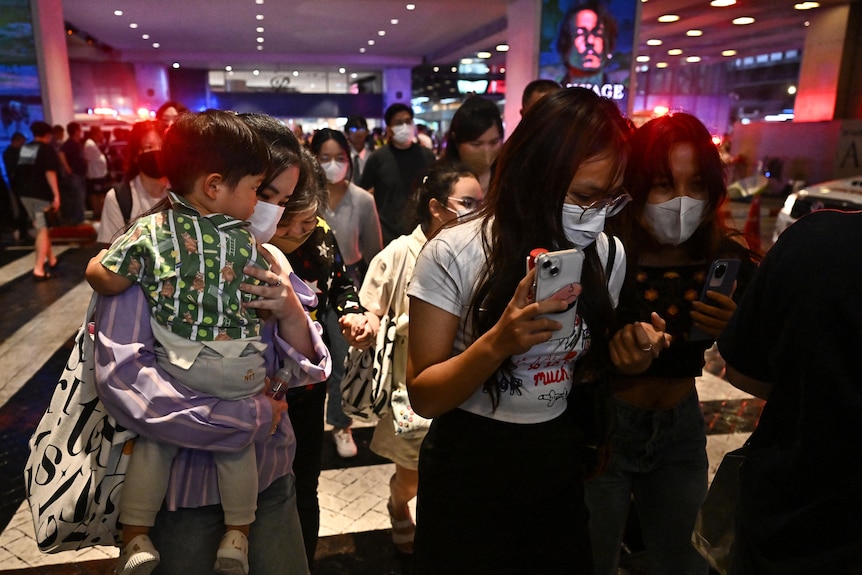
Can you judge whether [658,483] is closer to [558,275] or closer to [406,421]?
[406,421]

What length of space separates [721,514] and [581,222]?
0.75 meters

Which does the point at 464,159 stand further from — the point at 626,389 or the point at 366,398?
the point at 626,389

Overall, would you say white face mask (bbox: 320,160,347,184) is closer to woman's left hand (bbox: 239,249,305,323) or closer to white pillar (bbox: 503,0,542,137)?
woman's left hand (bbox: 239,249,305,323)

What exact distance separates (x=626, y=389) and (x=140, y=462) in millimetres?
1314

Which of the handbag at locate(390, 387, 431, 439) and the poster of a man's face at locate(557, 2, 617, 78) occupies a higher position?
the poster of a man's face at locate(557, 2, 617, 78)

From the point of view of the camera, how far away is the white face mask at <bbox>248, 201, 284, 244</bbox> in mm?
1605

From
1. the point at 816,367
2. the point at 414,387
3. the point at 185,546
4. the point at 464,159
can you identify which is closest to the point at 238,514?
the point at 185,546

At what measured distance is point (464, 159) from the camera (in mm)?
3514

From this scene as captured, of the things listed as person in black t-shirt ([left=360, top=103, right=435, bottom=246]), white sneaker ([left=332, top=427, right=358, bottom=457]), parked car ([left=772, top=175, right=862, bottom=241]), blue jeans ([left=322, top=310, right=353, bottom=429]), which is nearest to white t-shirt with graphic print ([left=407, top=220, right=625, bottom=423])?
blue jeans ([left=322, top=310, right=353, bottom=429])

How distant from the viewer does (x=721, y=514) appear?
1.45 metres

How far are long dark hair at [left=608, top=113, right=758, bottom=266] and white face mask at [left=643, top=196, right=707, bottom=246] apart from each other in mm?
28

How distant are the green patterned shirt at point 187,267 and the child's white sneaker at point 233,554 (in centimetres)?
47

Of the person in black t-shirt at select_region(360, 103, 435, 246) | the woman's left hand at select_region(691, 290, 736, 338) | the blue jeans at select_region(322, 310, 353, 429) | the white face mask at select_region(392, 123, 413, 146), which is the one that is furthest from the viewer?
the white face mask at select_region(392, 123, 413, 146)

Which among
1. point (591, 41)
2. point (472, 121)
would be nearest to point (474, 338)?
point (472, 121)
